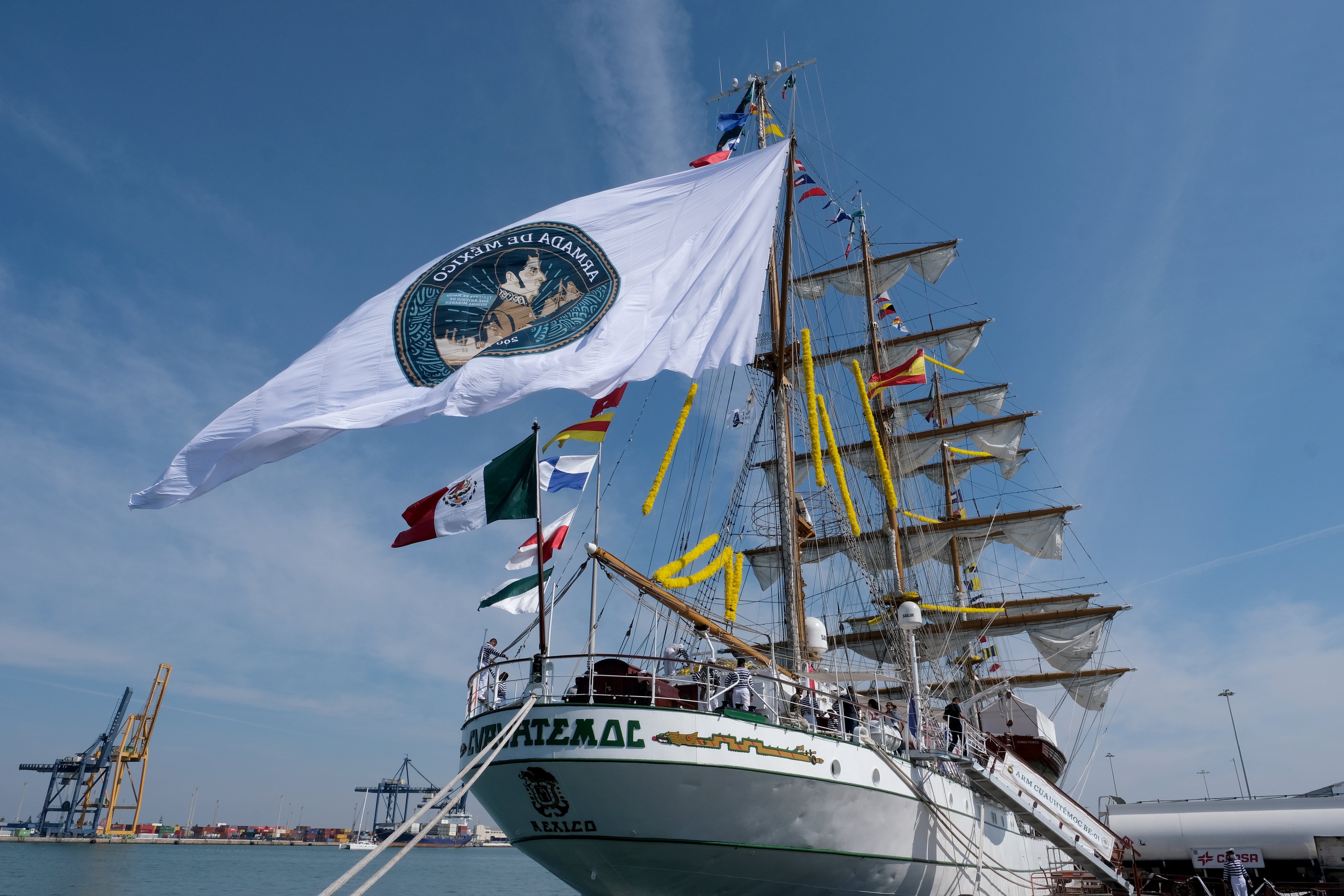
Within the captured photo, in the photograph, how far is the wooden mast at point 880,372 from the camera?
39250mm

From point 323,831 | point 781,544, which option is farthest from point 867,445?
point 323,831

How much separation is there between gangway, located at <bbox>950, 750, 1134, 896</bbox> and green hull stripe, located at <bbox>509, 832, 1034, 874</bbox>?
2.72m

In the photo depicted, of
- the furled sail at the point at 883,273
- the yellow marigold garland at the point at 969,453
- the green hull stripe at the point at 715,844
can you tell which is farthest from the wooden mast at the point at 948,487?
the green hull stripe at the point at 715,844

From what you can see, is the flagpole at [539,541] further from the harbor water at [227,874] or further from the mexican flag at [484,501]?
the harbor water at [227,874]

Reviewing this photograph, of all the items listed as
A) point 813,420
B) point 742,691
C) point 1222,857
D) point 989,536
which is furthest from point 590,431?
point 989,536

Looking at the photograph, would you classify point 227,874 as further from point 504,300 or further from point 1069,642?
point 504,300

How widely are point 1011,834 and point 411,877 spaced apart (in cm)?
4585

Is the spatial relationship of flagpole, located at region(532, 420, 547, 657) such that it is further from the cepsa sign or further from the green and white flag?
the cepsa sign

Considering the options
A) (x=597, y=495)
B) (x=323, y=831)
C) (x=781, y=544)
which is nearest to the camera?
(x=597, y=495)

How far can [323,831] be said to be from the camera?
142m

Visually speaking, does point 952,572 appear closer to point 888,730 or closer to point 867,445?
point 867,445

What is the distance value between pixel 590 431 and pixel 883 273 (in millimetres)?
38385

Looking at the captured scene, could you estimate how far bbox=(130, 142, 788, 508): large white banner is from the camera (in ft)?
33.1

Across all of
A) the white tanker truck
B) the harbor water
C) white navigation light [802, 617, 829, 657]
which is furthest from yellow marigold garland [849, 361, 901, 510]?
the harbor water
